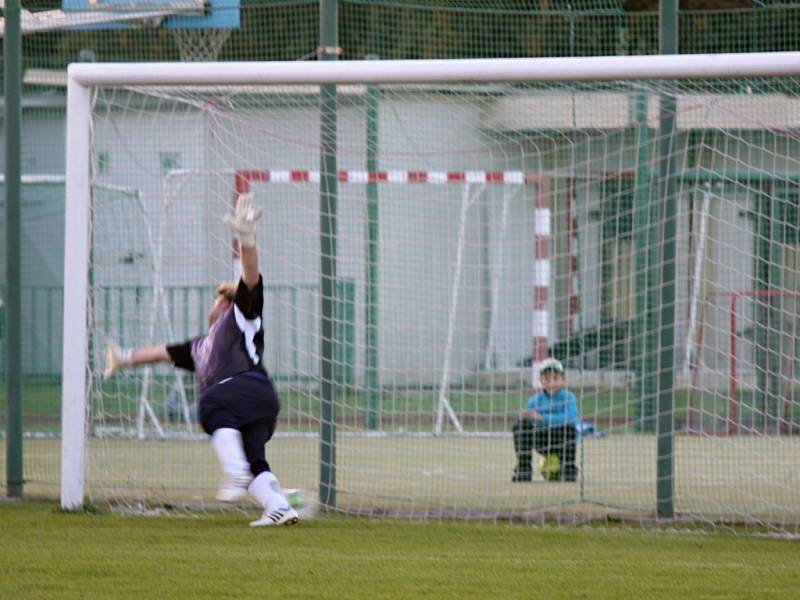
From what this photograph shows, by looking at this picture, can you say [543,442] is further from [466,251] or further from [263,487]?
[263,487]

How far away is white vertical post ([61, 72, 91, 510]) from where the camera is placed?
8.69 meters

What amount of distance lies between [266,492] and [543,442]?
3.06 meters

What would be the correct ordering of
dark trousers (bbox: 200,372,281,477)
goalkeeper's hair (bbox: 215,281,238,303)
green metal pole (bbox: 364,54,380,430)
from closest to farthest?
dark trousers (bbox: 200,372,281,477) → goalkeeper's hair (bbox: 215,281,238,303) → green metal pole (bbox: 364,54,380,430)

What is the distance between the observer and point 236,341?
7.91 m

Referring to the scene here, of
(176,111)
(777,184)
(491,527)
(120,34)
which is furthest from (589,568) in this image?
(120,34)

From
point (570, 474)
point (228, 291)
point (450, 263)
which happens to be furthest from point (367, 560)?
point (450, 263)

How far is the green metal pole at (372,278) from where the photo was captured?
10.2m

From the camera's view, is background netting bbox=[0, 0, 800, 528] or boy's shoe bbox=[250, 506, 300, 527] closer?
boy's shoe bbox=[250, 506, 300, 527]

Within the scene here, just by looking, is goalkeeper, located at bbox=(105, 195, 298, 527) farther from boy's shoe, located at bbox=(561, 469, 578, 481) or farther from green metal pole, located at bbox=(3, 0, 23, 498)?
boy's shoe, located at bbox=(561, 469, 578, 481)

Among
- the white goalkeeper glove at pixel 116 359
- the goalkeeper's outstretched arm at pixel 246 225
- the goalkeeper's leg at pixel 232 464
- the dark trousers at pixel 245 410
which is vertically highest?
the goalkeeper's outstretched arm at pixel 246 225

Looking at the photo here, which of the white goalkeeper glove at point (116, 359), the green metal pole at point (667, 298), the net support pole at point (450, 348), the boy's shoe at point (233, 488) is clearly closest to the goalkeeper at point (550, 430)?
the net support pole at point (450, 348)

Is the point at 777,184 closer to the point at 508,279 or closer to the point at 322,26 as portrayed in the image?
the point at 508,279

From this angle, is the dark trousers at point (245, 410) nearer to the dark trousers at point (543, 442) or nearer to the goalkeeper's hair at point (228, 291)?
the goalkeeper's hair at point (228, 291)

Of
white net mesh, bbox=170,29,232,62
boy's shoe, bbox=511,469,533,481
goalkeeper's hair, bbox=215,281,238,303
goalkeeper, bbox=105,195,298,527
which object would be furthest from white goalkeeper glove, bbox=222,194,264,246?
white net mesh, bbox=170,29,232,62
